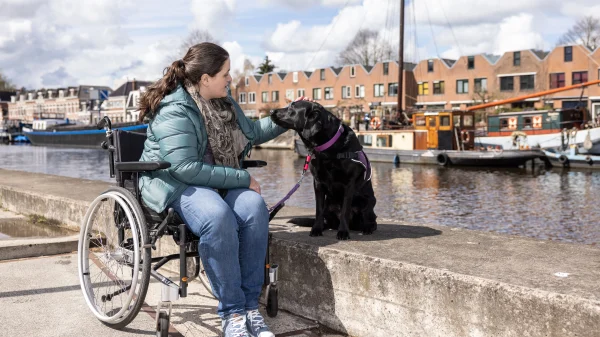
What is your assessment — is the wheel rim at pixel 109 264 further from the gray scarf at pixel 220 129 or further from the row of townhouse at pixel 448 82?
the row of townhouse at pixel 448 82

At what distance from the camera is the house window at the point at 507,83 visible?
181 ft

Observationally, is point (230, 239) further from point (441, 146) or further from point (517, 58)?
point (517, 58)

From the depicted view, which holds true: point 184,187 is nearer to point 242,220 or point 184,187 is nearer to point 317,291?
point 242,220

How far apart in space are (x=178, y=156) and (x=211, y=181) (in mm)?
203

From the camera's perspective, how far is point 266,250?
299cm

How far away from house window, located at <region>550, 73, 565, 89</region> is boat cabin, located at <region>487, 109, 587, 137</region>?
20847 mm

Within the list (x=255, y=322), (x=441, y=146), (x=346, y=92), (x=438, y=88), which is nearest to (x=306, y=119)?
(x=255, y=322)

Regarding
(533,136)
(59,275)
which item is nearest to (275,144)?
(533,136)

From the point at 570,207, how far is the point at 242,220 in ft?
52.5

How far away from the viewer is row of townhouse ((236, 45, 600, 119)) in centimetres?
5116

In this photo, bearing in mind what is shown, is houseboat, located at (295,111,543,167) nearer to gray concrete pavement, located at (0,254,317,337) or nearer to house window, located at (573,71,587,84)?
house window, located at (573,71,587,84)

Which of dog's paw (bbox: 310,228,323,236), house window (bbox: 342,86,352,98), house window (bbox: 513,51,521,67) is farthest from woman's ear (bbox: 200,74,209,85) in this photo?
house window (bbox: 342,86,352,98)

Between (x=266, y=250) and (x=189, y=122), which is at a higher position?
(x=189, y=122)

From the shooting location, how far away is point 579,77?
51.4m
